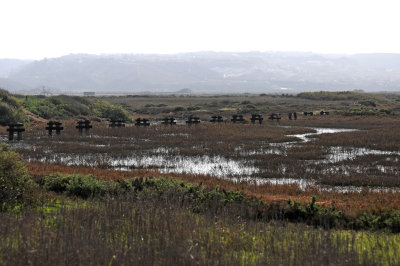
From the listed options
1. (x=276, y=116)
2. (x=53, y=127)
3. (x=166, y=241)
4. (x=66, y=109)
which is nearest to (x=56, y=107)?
(x=66, y=109)

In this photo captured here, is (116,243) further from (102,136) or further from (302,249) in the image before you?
(102,136)

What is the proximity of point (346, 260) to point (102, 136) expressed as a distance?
3691 centimetres

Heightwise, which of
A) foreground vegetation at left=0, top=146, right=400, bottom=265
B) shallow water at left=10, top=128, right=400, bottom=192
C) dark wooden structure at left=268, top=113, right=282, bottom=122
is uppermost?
foreground vegetation at left=0, top=146, right=400, bottom=265

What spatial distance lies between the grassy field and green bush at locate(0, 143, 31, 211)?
0.14 ft

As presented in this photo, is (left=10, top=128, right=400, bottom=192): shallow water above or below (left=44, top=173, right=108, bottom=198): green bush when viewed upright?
below

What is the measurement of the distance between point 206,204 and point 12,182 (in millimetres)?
5464

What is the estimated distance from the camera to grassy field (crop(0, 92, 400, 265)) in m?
8.79

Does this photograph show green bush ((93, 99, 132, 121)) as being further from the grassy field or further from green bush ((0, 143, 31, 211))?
green bush ((0, 143, 31, 211))

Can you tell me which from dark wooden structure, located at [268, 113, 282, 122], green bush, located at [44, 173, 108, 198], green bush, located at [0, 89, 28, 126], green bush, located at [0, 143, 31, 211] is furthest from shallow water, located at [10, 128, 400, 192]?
dark wooden structure, located at [268, 113, 282, 122]

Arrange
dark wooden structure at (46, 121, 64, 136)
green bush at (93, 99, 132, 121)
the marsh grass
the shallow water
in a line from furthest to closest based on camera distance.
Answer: green bush at (93, 99, 132, 121)
dark wooden structure at (46, 121, 64, 136)
the shallow water
the marsh grass

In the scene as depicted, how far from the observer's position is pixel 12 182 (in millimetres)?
14305

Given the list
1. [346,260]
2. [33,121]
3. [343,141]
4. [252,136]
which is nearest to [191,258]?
[346,260]

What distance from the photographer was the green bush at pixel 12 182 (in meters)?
13.8


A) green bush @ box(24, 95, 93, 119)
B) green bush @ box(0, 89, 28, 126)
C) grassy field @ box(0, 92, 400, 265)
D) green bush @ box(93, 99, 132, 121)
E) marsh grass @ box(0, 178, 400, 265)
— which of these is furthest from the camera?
green bush @ box(93, 99, 132, 121)
